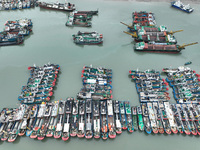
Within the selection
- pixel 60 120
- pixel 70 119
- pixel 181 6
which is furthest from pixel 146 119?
pixel 181 6

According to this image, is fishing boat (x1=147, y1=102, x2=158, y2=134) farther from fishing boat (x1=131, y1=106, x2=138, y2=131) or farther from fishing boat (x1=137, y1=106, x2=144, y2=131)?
fishing boat (x1=131, y1=106, x2=138, y2=131)

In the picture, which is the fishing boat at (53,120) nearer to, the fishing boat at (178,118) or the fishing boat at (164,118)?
the fishing boat at (164,118)

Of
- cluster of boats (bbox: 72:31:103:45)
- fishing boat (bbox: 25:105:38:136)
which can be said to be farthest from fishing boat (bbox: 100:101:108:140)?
cluster of boats (bbox: 72:31:103:45)

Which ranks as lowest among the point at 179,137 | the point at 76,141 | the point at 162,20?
the point at 76,141

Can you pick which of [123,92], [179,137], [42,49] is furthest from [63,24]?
[179,137]

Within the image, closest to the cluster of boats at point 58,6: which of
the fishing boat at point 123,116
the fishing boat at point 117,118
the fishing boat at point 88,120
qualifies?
the fishing boat at point 88,120

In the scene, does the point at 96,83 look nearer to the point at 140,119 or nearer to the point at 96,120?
the point at 96,120

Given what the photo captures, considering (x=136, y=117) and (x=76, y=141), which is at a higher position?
(x=136, y=117)

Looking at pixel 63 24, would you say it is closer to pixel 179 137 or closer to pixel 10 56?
pixel 10 56

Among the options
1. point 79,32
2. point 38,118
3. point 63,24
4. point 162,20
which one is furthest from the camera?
point 162,20

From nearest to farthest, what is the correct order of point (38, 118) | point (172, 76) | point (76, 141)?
1. point (76, 141)
2. point (38, 118)
3. point (172, 76)
